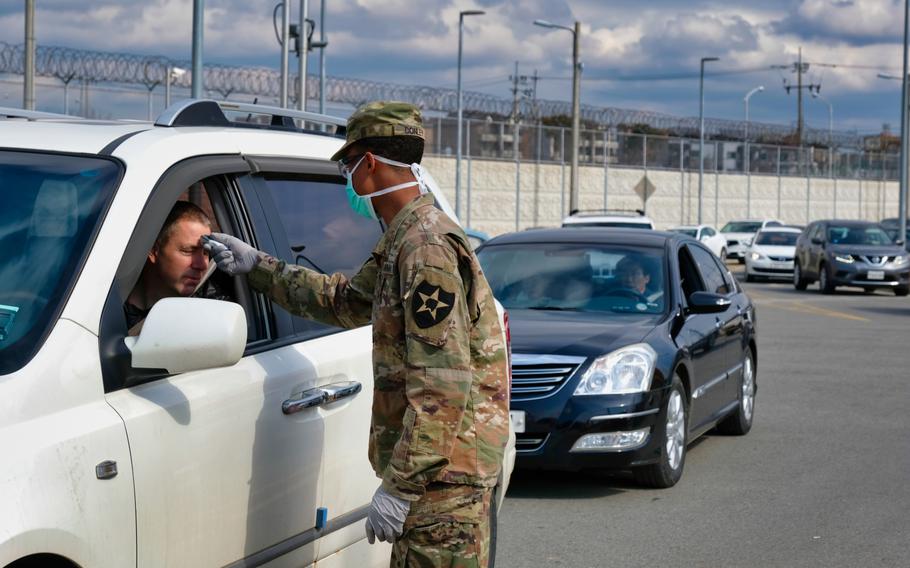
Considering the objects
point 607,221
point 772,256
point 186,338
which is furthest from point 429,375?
point 772,256

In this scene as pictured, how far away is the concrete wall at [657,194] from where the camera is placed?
4778 centimetres

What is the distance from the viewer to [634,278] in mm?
9484

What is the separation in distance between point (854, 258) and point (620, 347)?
75.9ft

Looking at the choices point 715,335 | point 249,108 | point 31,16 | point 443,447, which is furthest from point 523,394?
point 31,16

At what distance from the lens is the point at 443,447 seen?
3.38m

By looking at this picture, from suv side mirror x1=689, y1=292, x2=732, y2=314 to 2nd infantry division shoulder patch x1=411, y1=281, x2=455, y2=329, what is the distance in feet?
19.1

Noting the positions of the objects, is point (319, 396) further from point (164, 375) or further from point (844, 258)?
point (844, 258)

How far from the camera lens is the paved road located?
22.3 ft

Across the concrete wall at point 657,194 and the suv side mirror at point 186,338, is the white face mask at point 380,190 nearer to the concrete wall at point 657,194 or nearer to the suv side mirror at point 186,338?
the suv side mirror at point 186,338

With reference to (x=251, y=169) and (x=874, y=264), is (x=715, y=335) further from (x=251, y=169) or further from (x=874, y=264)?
(x=874, y=264)

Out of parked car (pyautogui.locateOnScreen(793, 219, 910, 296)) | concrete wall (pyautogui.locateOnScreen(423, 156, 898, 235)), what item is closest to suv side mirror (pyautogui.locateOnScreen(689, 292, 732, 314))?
parked car (pyautogui.locateOnScreen(793, 219, 910, 296))

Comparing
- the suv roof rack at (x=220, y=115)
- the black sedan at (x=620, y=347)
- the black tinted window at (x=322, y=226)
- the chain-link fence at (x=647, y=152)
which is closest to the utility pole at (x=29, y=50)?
the black sedan at (x=620, y=347)

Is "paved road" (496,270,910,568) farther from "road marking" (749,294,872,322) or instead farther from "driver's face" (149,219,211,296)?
"road marking" (749,294,872,322)

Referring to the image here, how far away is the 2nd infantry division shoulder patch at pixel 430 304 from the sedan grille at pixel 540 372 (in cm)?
471
